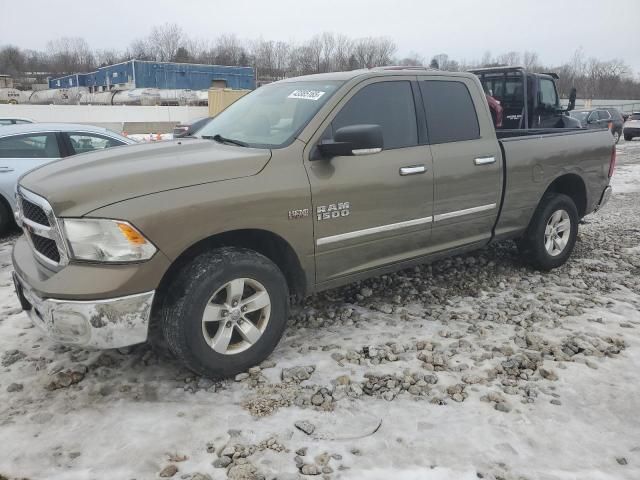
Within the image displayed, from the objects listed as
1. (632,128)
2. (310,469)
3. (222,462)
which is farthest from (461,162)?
(632,128)

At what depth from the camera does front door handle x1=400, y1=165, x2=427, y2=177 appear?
3.86 meters

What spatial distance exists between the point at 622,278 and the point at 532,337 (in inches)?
78.1

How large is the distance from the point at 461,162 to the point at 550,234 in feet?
5.44

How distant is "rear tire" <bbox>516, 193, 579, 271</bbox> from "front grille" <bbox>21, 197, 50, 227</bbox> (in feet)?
13.8

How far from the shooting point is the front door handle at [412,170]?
3.86m

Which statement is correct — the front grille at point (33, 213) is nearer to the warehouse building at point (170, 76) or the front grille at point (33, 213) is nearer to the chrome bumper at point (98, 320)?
the chrome bumper at point (98, 320)

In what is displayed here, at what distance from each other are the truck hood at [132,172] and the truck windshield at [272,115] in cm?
24

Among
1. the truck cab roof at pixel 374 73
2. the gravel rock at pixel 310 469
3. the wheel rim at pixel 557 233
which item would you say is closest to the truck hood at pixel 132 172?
the truck cab roof at pixel 374 73

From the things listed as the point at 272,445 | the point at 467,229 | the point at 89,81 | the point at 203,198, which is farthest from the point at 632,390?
the point at 89,81

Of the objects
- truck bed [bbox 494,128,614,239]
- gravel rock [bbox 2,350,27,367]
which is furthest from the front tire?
truck bed [bbox 494,128,614,239]

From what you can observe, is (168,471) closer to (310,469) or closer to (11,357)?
(310,469)

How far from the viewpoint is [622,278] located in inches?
203

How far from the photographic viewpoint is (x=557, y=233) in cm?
535

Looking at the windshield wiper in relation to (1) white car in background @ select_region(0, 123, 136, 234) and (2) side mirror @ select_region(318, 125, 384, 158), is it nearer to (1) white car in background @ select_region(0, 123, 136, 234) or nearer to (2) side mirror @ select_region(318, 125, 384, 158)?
(2) side mirror @ select_region(318, 125, 384, 158)
